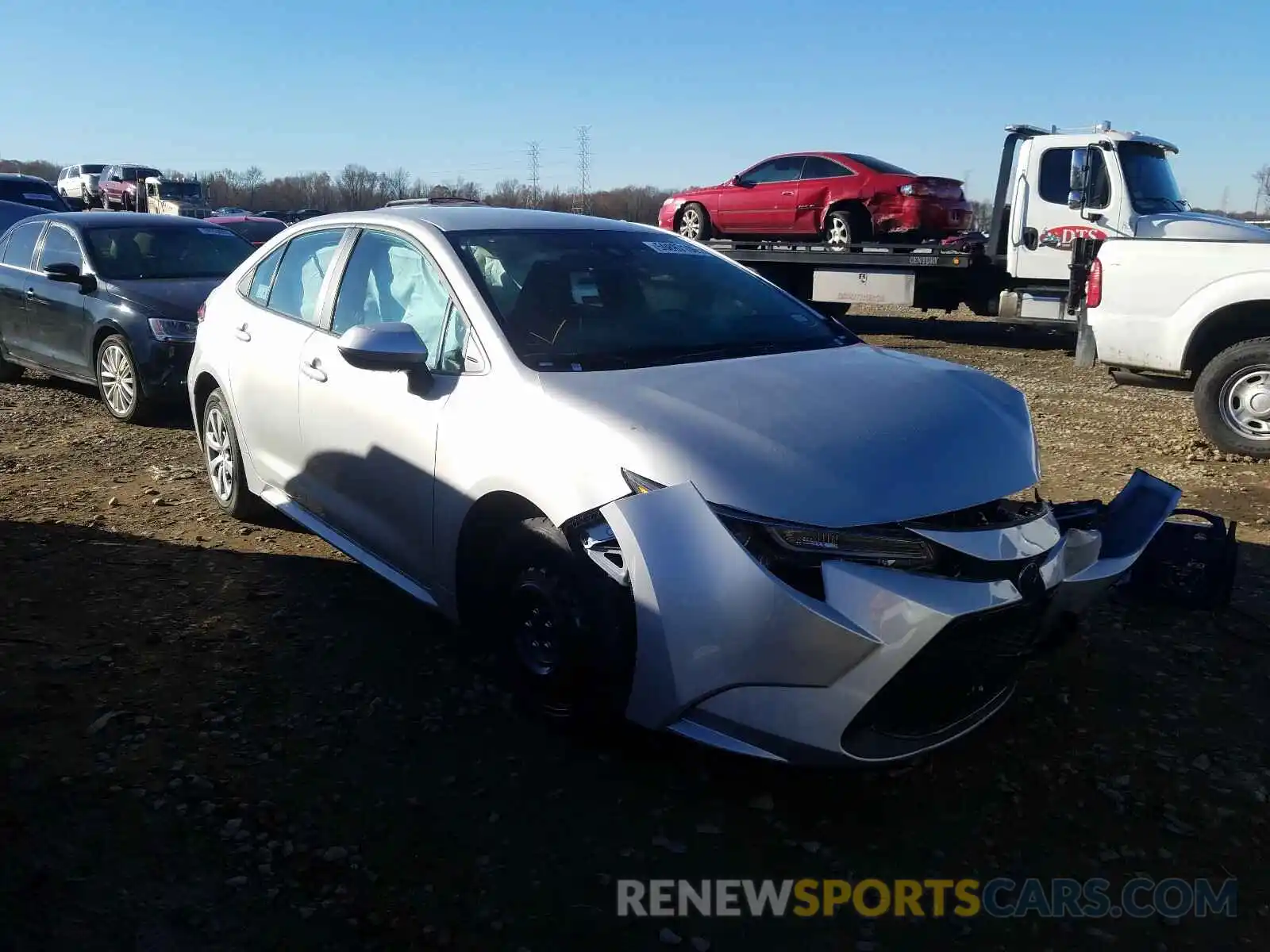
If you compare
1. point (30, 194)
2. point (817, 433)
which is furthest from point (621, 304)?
point (30, 194)

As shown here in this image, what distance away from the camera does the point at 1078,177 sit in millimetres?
11547

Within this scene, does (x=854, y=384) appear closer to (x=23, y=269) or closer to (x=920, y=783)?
(x=920, y=783)

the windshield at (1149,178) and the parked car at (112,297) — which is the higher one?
the windshield at (1149,178)

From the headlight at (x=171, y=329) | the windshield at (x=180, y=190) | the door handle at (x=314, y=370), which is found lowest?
the headlight at (x=171, y=329)

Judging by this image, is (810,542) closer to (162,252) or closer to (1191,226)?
(162,252)

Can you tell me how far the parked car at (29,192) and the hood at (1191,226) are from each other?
1655 centimetres

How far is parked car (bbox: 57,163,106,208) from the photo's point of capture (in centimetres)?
3975

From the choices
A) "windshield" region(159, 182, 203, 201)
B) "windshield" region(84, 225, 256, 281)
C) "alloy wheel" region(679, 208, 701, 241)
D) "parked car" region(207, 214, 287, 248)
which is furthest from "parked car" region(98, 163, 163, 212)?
"windshield" region(84, 225, 256, 281)

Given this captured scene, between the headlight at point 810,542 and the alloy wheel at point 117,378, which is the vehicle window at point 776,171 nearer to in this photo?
the alloy wheel at point 117,378

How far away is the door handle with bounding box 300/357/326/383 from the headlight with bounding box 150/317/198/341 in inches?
155

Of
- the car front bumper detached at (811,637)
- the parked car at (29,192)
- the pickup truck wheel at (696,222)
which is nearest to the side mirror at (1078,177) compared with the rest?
the pickup truck wheel at (696,222)

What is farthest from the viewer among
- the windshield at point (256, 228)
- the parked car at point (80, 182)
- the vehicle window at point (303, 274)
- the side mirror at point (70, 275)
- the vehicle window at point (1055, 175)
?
the parked car at point (80, 182)

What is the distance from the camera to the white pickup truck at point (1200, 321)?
738 centimetres

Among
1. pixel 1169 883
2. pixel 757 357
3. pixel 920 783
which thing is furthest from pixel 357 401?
pixel 1169 883
